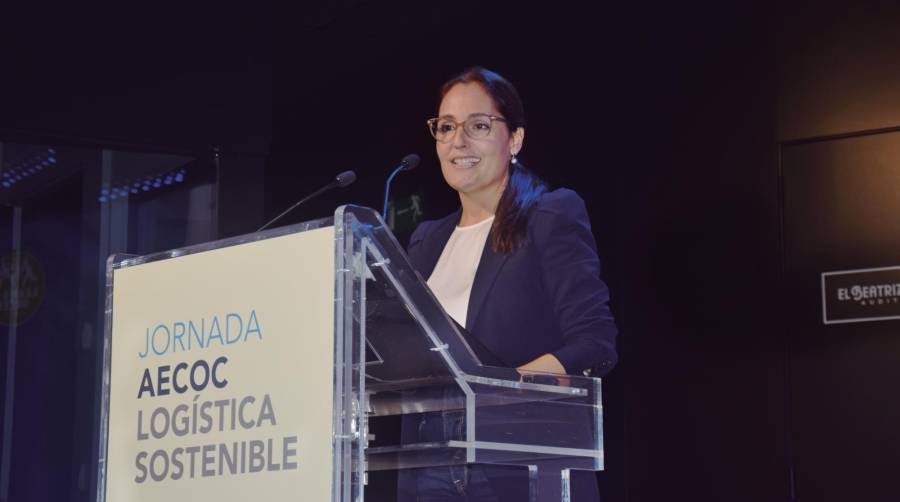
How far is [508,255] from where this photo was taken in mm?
2348

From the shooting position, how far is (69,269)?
5.76 m

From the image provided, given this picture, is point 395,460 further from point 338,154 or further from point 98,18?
point 338,154

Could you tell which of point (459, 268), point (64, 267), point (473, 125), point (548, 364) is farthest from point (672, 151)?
point (548, 364)

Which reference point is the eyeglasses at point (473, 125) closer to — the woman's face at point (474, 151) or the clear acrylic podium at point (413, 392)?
the woman's face at point (474, 151)

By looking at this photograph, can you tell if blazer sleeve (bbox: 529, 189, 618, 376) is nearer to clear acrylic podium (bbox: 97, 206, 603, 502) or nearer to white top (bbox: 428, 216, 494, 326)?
white top (bbox: 428, 216, 494, 326)

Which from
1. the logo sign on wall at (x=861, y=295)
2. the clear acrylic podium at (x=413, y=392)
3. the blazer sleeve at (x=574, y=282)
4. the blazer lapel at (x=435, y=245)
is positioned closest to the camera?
the clear acrylic podium at (x=413, y=392)

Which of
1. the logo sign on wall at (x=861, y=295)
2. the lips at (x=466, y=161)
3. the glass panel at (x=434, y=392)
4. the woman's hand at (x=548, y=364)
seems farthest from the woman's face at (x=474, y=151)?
the logo sign on wall at (x=861, y=295)

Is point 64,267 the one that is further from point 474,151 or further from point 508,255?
point 508,255

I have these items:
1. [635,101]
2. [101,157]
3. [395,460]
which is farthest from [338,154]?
[395,460]

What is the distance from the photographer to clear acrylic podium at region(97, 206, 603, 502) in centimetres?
159

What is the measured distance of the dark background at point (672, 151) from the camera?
4.80 m

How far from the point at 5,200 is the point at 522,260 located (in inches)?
157

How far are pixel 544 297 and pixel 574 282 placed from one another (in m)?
0.06

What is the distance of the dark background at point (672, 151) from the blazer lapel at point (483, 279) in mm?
2772
